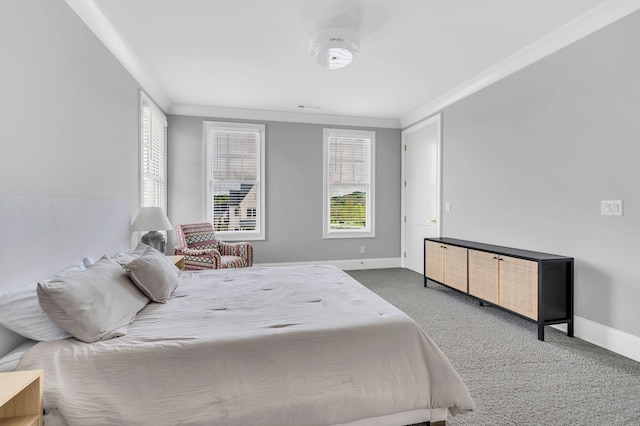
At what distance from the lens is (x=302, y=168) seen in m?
5.59

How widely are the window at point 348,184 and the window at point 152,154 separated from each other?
8.45 ft

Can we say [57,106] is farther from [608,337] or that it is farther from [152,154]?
Answer: [608,337]

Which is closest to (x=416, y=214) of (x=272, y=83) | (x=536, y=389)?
(x=272, y=83)

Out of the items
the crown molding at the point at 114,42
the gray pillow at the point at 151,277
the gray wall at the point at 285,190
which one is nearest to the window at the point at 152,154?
Result: the crown molding at the point at 114,42

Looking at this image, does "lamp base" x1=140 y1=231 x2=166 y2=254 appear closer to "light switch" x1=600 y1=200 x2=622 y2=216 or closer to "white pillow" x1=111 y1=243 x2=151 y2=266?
"white pillow" x1=111 y1=243 x2=151 y2=266

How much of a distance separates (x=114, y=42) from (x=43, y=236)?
2.00 metres

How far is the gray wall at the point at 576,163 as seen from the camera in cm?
249

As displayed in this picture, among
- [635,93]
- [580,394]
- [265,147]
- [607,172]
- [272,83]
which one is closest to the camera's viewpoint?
[580,394]

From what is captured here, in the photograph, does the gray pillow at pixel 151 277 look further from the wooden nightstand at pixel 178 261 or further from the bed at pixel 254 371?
the wooden nightstand at pixel 178 261

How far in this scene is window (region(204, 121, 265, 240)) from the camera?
208 inches

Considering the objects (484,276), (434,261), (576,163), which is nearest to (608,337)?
(484,276)

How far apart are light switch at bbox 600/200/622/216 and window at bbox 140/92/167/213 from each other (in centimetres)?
451

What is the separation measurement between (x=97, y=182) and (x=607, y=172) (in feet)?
13.6

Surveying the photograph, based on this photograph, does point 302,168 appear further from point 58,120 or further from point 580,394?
point 580,394
